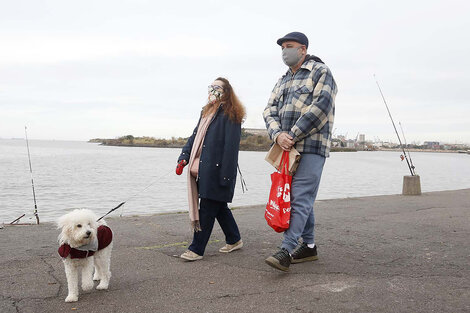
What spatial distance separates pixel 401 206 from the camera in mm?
10008

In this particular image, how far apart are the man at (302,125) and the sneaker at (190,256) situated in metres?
1.02

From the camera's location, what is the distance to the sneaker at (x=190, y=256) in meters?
5.04

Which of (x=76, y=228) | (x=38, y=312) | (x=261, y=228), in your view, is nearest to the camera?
(x=38, y=312)

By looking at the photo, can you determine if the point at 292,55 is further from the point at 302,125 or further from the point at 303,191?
the point at 303,191

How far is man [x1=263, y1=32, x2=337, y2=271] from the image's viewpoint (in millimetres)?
4496

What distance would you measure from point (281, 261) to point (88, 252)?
182 cm

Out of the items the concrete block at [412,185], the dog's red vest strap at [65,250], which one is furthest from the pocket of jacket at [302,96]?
the concrete block at [412,185]

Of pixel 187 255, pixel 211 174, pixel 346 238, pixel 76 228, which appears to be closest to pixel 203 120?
pixel 211 174

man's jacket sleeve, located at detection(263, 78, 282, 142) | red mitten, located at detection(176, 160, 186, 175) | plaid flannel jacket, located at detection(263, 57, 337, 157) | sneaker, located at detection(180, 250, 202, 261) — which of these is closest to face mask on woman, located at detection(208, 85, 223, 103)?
man's jacket sleeve, located at detection(263, 78, 282, 142)

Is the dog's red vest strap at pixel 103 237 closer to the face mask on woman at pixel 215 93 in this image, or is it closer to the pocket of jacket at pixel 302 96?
the face mask on woman at pixel 215 93

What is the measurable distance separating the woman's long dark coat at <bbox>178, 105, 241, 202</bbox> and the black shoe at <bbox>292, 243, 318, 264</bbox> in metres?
0.96

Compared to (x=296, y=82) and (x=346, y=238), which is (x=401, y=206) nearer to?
(x=346, y=238)

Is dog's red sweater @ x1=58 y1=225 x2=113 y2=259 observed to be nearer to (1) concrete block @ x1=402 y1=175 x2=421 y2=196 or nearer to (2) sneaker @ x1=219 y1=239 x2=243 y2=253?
(2) sneaker @ x1=219 y1=239 x2=243 y2=253

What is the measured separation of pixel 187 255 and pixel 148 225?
96.7 inches
